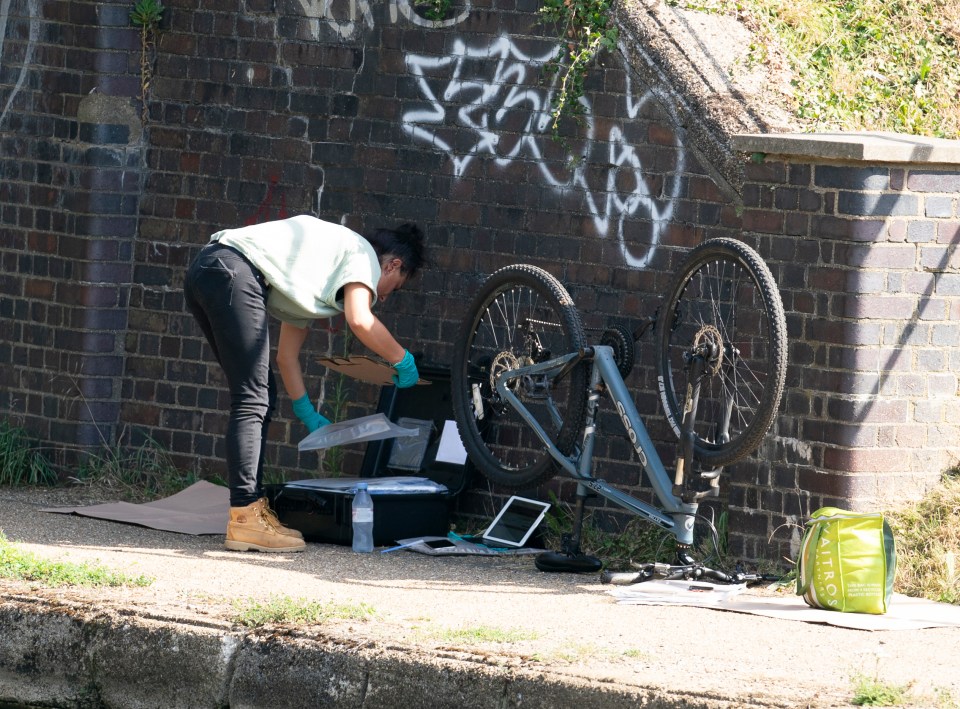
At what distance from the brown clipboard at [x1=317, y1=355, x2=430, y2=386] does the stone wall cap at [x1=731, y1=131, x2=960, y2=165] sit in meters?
1.91

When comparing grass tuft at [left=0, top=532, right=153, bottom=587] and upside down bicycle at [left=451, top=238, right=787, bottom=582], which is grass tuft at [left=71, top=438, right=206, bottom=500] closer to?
upside down bicycle at [left=451, top=238, right=787, bottom=582]

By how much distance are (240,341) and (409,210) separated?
4.17ft

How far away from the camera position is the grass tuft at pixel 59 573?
559 cm

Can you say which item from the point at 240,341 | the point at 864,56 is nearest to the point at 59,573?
the point at 240,341

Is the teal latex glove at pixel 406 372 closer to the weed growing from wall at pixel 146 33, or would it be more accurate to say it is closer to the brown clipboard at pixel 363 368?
the brown clipboard at pixel 363 368

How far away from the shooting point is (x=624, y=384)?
6465 mm

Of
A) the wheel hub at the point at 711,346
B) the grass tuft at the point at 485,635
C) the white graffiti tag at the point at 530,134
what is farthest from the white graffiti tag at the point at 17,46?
the grass tuft at the point at 485,635

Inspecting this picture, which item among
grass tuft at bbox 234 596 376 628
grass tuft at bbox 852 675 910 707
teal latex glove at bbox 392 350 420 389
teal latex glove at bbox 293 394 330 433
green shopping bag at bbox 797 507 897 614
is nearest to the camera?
grass tuft at bbox 852 675 910 707

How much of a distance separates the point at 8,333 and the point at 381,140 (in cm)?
237

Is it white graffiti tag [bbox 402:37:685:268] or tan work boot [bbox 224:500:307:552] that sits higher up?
white graffiti tag [bbox 402:37:685:268]

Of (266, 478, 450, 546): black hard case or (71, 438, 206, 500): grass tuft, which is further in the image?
(71, 438, 206, 500): grass tuft

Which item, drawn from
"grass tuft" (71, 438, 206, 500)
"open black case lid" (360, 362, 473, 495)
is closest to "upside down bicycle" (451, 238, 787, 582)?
"open black case lid" (360, 362, 473, 495)

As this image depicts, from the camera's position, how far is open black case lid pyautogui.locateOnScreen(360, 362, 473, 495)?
730 centimetres

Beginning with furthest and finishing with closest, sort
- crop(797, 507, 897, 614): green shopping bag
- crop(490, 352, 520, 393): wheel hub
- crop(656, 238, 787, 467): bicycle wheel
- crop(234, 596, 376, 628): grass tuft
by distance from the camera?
crop(490, 352, 520, 393): wheel hub → crop(656, 238, 787, 467): bicycle wheel → crop(797, 507, 897, 614): green shopping bag → crop(234, 596, 376, 628): grass tuft
